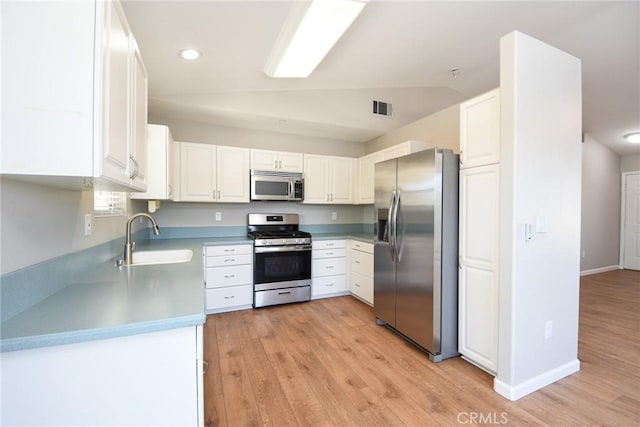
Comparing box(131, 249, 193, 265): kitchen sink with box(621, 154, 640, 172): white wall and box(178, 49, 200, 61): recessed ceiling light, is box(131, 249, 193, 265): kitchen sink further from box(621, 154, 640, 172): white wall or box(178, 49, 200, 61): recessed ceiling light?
box(621, 154, 640, 172): white wall

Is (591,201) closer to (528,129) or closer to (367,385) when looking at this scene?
(528,129)

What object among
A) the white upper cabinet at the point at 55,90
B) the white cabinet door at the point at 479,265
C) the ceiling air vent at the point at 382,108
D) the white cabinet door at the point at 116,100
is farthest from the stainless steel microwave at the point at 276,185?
the white upper cabinet at the point at 55,90

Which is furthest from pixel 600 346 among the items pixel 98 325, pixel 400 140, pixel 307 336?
pixel 98 325

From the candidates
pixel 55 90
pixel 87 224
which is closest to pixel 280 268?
pixel 87 224

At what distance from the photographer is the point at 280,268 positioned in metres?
3.62

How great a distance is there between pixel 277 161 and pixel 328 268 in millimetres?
1656

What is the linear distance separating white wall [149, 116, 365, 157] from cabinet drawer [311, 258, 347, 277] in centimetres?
174

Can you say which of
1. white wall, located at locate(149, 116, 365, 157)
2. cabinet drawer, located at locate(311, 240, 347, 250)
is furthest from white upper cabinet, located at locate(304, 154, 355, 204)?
cabinet drawer, located at locate(311, 240, 347, 250)

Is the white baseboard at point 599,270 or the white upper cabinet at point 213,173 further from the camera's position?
the white baseboard at point 599,270

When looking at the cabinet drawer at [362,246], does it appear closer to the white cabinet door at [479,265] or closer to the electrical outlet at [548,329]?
the white cabinet door at [479,265]

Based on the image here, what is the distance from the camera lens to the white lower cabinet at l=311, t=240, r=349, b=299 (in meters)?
3.85

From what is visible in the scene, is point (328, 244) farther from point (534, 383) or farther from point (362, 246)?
point (534, 383)

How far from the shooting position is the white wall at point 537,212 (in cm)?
188

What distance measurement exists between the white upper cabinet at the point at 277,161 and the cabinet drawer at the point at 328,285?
1597mm
